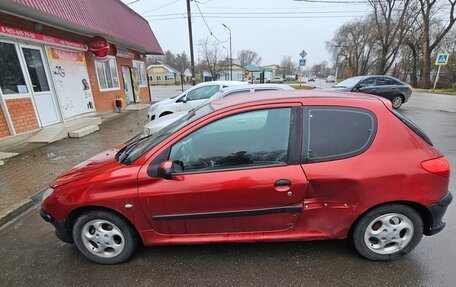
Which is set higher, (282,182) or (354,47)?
(354,47)

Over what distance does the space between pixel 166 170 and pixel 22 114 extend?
23.4ft

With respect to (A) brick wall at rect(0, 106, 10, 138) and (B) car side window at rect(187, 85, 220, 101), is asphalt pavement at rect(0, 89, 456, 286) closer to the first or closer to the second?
(A) brick wall at rect(0, 106, 10, 138)

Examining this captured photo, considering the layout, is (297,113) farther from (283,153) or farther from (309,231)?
(309,231)

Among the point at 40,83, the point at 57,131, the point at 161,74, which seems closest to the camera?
the point at 57,131

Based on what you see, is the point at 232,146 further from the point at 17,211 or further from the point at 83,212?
the point at 17,211

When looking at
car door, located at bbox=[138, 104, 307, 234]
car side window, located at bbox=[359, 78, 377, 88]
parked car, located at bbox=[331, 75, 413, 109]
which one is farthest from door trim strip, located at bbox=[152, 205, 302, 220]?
car side window, located at bbox=[359, 78, 377, 88]

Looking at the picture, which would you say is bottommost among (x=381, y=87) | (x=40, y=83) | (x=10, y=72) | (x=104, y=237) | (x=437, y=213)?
(x=104, y=237)

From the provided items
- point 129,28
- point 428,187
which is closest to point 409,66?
point 129,28

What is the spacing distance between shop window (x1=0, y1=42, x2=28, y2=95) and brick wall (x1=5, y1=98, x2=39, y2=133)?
272 millimetres

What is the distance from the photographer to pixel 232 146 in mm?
2342

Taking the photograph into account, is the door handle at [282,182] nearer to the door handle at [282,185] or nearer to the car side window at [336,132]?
the door handle at [282,185]

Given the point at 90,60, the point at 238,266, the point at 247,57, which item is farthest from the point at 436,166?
the point at 247,57

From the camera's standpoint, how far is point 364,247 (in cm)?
238

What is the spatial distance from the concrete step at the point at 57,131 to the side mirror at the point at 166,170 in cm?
639
